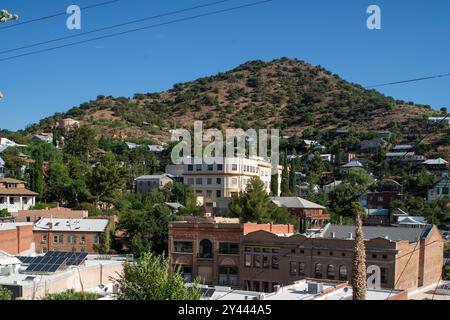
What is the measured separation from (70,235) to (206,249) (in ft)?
44.3

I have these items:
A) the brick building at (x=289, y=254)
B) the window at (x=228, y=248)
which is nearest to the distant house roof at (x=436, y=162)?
the brick building at (x=289, y=254)

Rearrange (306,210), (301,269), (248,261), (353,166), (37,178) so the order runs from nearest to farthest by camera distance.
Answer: (301,269)
(248,261)
(306,210)
(37,178)
(353,166)

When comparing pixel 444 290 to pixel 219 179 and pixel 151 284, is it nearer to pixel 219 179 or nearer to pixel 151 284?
pixel 151 284

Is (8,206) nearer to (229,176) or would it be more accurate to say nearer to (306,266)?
(229,176)

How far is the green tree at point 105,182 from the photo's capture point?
63.9 metres

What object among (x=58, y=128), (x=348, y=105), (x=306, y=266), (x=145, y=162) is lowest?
(x=306, y=266)

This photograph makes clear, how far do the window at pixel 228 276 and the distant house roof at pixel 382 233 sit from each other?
7.19 m

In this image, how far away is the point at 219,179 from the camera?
2790 inches

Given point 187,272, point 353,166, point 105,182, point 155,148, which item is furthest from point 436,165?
point 187,272

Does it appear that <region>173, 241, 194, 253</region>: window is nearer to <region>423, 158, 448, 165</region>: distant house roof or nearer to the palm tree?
the palm tree

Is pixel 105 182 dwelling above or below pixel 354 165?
below

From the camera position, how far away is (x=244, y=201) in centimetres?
5697
